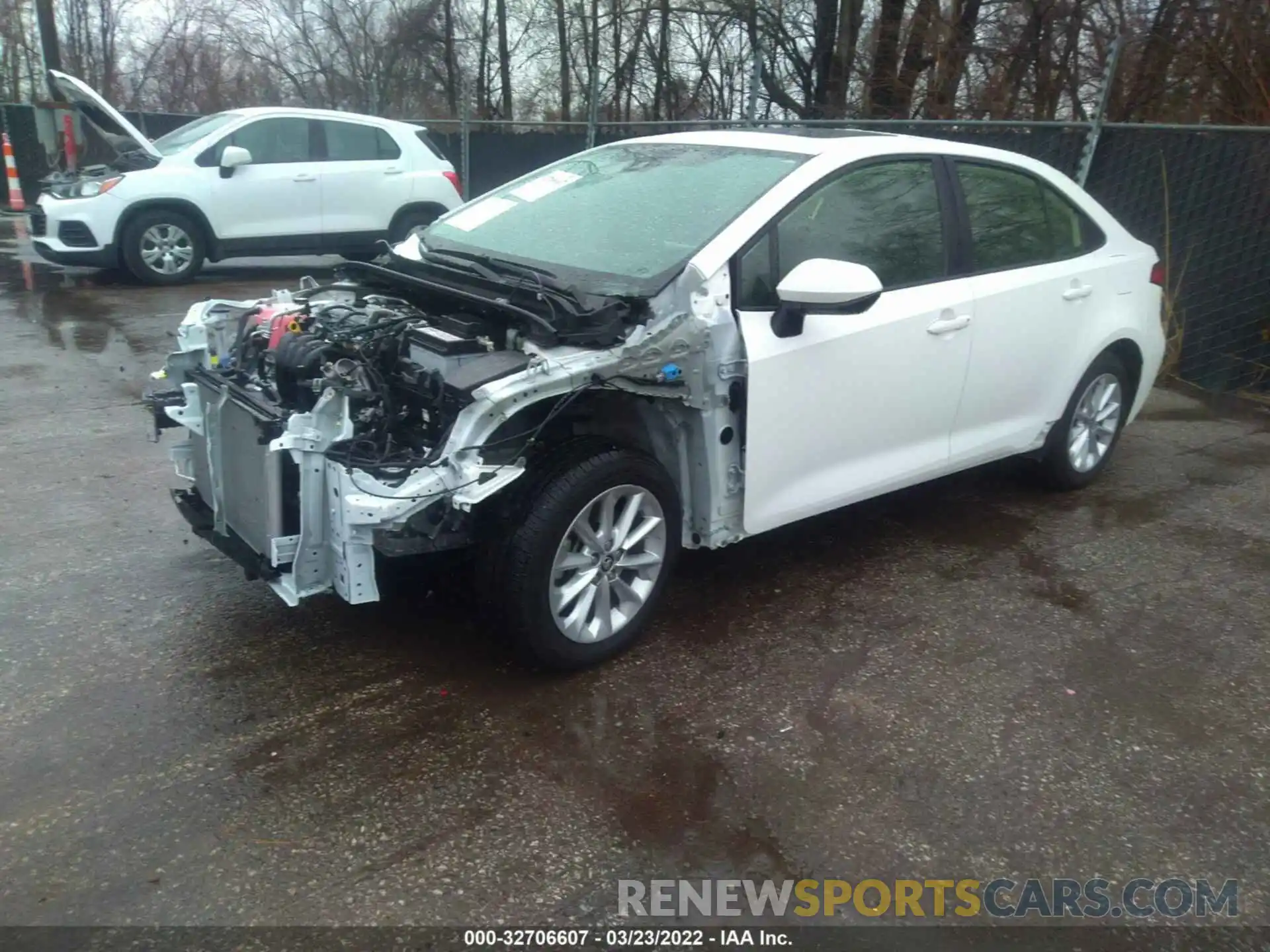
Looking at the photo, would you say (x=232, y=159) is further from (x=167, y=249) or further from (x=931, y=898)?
(x=931, y=898)

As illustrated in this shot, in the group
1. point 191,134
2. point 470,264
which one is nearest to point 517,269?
point 470,264

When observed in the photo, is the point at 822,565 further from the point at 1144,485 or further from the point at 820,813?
the point at 1144,485

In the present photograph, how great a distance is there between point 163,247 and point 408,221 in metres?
2.53

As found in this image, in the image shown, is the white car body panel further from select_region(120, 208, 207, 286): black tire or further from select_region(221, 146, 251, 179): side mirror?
select_region(120, 208, 207, 286): black tire

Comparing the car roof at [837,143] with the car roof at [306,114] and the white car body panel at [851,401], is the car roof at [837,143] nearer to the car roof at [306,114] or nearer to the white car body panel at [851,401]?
the white car body panel at [851,401]

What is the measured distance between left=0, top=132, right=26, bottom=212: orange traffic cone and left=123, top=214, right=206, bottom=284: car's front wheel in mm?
7743

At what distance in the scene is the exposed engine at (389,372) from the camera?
128 inches

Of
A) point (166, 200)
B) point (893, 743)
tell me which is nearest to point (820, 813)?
point (893, 743)

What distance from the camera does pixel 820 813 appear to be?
3.00 meters

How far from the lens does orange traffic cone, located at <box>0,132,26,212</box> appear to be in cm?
1612

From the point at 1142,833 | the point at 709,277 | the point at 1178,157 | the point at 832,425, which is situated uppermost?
the point at 1178,157

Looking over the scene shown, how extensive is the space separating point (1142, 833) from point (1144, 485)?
10.6 feet

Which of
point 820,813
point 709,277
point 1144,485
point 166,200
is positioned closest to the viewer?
point 820,813

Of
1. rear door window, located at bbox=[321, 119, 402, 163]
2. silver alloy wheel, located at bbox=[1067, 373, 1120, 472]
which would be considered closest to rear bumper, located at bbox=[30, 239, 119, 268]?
rear door window, located at bbox=[321, 119, 402, 163]
